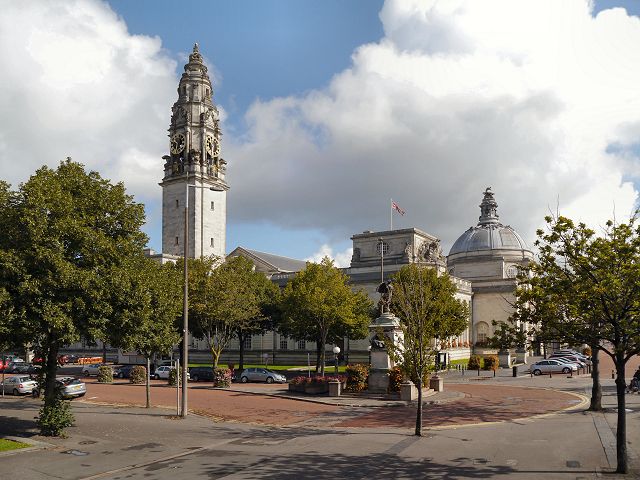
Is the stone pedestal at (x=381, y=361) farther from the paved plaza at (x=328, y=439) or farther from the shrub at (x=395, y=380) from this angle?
the paved plaza at (x=328, y=439)

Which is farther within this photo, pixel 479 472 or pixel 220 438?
pixel 220 438

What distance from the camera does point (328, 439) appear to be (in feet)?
71.8

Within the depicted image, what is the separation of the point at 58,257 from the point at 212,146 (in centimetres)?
6677

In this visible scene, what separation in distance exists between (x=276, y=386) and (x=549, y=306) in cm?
3037

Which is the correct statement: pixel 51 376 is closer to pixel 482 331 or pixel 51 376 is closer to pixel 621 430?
pixel 621 430

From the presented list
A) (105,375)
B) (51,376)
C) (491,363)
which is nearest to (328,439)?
(51,376)

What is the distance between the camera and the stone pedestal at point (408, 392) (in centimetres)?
3281

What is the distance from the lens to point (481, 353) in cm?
9088

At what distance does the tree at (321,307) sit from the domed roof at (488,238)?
5707cm

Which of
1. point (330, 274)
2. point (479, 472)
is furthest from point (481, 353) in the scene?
point (479, 472)

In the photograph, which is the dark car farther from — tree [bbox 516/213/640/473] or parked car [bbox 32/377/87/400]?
tree [bbox 516/213/640/473]

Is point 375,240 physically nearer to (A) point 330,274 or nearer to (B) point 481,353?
(B) point 481,353

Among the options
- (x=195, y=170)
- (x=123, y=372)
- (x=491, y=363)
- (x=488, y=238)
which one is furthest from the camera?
(x=488, y=238)

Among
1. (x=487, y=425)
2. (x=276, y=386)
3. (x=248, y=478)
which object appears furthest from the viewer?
(x=276, y=386)
